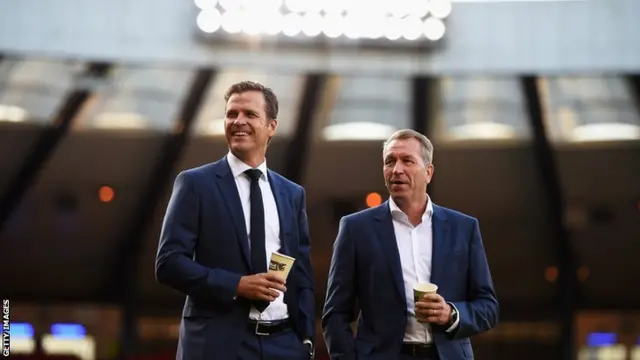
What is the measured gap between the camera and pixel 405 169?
2.43 meters

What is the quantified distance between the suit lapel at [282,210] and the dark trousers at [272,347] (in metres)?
0.23

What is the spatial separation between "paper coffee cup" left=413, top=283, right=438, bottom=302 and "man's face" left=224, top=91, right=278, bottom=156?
0.59m

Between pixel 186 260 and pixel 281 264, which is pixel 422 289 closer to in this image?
pixel 281 264

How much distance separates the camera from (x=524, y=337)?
27.0ft

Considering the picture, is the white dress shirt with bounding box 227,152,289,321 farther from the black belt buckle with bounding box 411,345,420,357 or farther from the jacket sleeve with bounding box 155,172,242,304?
the black belt buckle with bounding box 411,345,420,357

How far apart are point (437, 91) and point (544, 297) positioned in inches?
109

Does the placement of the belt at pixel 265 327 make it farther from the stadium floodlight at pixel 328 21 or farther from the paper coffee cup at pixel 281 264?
the stadium floodlight at pixel 328 21

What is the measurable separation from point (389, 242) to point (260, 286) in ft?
1.63

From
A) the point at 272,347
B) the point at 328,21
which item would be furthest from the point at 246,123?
the point at 328,21

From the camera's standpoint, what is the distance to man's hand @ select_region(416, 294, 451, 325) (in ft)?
7.34

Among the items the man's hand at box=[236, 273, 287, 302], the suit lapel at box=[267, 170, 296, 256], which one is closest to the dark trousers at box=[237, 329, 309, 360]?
the man's hand at box=[236, 273, 287, 302]

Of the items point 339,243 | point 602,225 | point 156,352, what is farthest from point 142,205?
point 339,243

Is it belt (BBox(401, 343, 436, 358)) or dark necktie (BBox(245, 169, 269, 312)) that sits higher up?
dark necktie (BBox(245, 169, 269, 312))

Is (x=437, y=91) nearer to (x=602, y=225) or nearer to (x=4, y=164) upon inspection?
(x=602, y=225)
